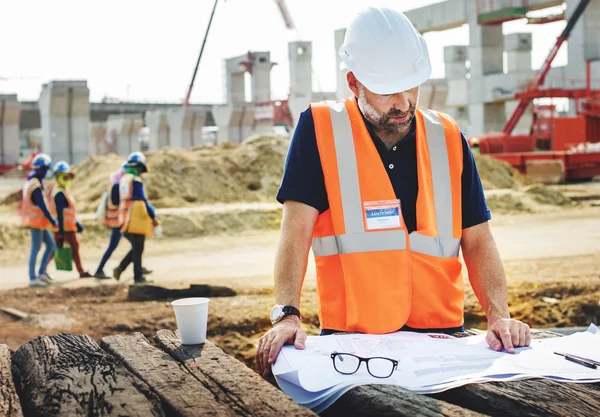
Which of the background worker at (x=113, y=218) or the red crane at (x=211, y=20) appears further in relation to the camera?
the red crane at (x=211, y=20)

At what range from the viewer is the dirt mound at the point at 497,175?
974 inches

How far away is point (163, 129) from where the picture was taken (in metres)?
43.8

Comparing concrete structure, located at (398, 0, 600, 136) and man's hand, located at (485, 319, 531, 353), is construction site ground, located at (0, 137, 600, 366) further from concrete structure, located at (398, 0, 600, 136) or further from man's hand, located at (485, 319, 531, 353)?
concrete structure, located at (398, 0, 600, 136)

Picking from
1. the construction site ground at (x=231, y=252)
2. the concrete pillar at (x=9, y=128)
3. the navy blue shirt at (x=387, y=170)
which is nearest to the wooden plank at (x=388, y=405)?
the navy blue shirt at (x=387, y=170)

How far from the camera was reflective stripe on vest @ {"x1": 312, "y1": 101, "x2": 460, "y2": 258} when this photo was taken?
261 centimetres

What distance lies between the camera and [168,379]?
1.95 metres

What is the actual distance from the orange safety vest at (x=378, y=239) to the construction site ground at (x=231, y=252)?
4.92m

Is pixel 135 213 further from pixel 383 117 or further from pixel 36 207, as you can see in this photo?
pixel 383 117

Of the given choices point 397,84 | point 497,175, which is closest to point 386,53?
point 397,84

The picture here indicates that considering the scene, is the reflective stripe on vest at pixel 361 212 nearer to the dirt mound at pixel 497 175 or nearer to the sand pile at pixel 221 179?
the sand pile at pixel 221 179

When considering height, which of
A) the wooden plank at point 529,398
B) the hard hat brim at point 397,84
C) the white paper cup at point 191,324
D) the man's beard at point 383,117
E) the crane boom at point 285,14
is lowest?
the wooden plank at point 529,398

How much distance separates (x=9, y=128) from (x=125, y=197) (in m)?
23.9

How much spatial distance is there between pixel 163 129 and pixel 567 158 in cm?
2402

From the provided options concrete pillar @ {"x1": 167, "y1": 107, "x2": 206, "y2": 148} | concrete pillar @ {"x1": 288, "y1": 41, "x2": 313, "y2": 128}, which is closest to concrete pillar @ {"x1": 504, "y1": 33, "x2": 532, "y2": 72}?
concrete pillar @ {"x1": 288, "y1": 41, "x2": 313, "y2": 128}
